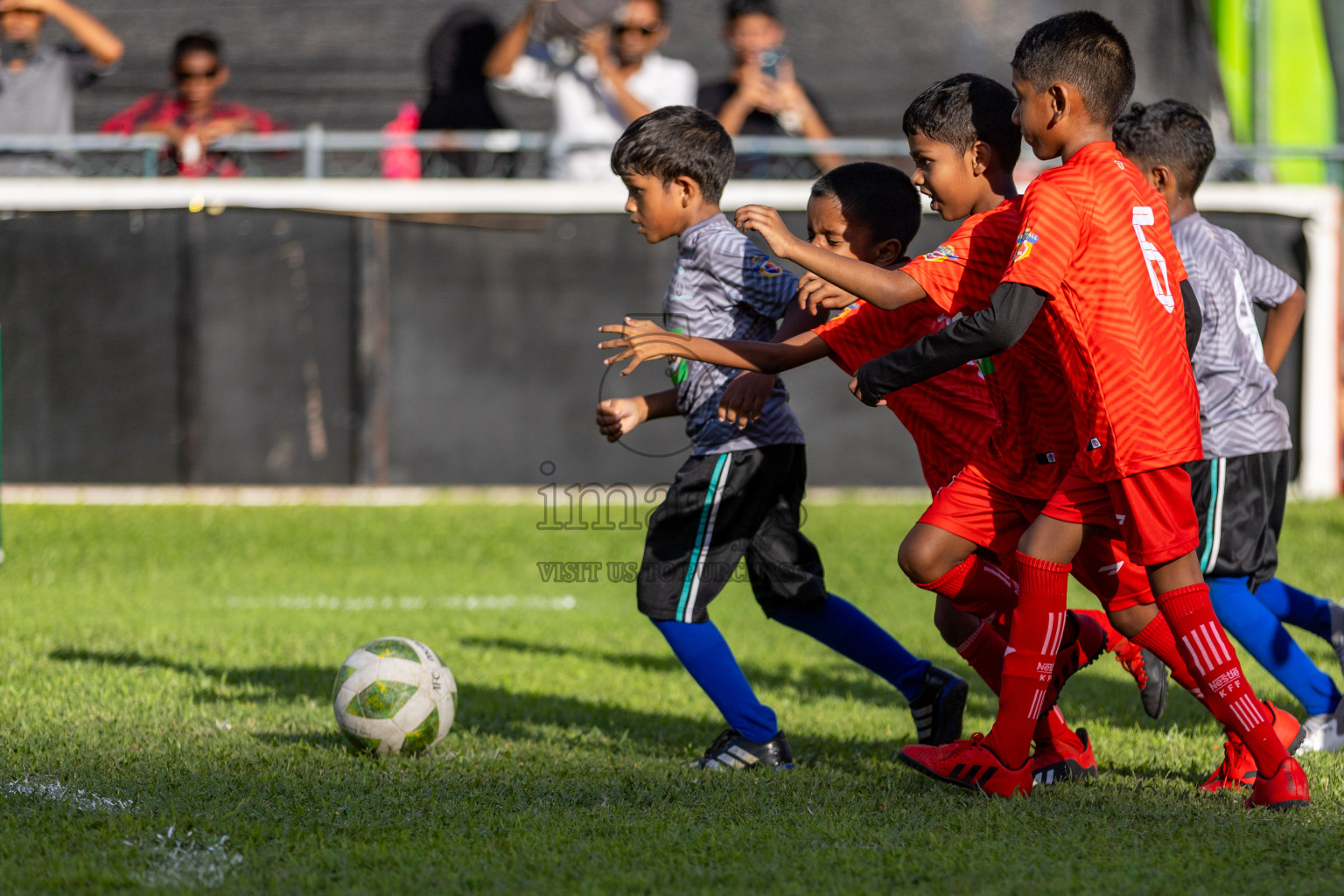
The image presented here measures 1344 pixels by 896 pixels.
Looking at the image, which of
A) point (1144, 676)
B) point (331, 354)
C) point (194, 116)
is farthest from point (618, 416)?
point (194, 116)

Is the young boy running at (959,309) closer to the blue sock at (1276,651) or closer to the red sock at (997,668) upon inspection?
the red sock at (997,668)

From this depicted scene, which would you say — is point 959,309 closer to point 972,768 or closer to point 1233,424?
point 972,768

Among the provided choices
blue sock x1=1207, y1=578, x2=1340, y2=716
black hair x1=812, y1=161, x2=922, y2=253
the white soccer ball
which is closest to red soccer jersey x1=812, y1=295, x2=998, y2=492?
black hair x1=812, y1=161, x2=922, y2=253

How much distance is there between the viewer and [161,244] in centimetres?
1044

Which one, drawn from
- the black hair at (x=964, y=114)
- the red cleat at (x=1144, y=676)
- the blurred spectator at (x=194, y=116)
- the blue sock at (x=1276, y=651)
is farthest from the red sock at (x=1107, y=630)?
the blurred spectator at (x=194, y=116)

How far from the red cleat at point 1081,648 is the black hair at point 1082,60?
142cm

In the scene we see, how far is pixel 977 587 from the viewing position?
371cm

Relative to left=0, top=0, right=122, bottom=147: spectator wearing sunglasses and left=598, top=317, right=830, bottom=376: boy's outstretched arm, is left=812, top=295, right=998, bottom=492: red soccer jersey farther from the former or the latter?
left=0, top=0, right=122, bottom=147: spectator wearing sunglasses

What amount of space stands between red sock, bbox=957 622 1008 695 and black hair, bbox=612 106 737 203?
4.96ft

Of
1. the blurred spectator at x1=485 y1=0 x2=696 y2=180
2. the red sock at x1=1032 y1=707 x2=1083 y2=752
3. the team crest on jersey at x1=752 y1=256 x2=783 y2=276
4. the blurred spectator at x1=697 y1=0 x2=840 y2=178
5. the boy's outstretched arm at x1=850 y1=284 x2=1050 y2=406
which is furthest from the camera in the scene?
the blurred spectator at x1=697 y1=0 x2=840 y2=178

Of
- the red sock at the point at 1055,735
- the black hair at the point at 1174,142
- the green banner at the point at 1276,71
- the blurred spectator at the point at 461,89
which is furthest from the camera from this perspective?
the green banner at the point at 1276,71

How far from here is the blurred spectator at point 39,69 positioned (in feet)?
35.3

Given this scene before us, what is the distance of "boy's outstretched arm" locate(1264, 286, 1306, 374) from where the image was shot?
4.68 m

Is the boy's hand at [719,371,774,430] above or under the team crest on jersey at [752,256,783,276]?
A: under
